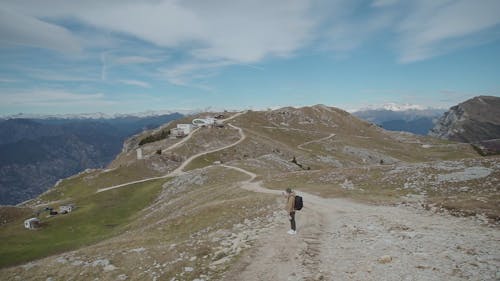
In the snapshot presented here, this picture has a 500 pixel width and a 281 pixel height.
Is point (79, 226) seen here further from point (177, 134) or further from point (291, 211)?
point (177, 134)

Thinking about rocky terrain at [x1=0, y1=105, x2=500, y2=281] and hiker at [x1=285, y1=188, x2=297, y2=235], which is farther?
hiker at [x1=285, y1=188, x2=297, y2=235]

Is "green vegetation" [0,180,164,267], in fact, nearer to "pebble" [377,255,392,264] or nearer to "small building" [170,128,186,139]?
"pebble" [377,255,392,264]

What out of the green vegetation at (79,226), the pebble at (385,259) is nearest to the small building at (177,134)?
the green vegetation at (79,226)

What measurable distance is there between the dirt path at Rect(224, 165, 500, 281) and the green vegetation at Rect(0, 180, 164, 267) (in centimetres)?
3574

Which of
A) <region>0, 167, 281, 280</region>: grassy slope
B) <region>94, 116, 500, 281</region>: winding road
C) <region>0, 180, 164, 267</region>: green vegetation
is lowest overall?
<region>0, 180, 164, 267</region>: green vegetation

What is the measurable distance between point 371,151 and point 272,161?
301 ft

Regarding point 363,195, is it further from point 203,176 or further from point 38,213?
point 38,213

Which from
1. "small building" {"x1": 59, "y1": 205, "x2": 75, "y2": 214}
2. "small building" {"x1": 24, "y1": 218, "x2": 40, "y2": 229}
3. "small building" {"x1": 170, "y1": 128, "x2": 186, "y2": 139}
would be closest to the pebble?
"small building" {"x1": 24, "y1": 218, "x2": 40, "y2": 229}

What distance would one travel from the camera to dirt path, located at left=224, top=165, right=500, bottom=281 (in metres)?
15.5

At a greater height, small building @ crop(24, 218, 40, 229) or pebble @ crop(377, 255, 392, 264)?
pebble @ crop(377, 255, 392, 264)

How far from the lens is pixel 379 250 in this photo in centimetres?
1844

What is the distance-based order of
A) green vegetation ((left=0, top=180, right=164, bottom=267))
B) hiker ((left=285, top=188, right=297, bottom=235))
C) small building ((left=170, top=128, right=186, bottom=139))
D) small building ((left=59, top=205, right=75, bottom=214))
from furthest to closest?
small building ((left=170, top=128, right=186, bottom=139))
small building ((left=59, top=205, right=75, bottom=214))
green vegetation ((left=0, top=180, right=164, bottom=267))
hiker ((left=285, top=188, right=297, bottom=235))

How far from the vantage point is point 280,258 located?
18.7 m

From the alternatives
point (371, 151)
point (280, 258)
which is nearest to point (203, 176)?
point (280, 258)
